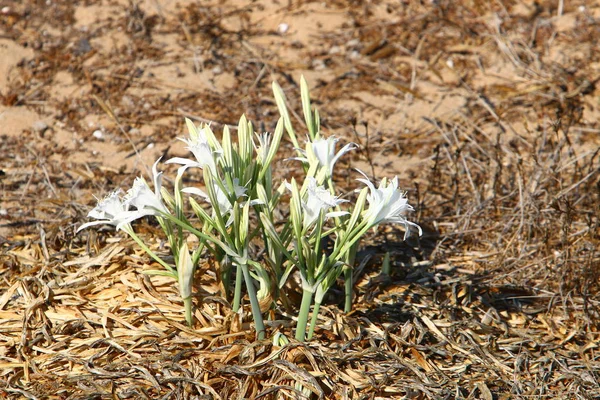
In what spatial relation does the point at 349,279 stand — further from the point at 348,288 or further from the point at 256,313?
the point at 256,313

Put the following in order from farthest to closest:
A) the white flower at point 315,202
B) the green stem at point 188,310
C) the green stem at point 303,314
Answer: the green stem at point 188,310
the green stem at point 303,314
the white flower at point 315,202

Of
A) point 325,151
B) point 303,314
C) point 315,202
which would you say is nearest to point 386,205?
point 315,202

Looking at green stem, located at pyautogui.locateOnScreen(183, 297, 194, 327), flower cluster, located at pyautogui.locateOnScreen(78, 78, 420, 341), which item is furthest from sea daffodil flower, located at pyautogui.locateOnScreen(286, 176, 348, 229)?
green stem, located at pyautogui.locateOnScreen(183, 297, 194, 327)

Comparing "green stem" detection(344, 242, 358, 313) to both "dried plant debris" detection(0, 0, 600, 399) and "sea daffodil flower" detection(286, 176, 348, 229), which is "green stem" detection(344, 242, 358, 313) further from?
"sea daffodil flower" detection(286, 176, 348, 229)

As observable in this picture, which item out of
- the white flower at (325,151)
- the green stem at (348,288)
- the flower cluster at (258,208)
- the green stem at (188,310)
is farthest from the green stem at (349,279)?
the green stem at (188,310)

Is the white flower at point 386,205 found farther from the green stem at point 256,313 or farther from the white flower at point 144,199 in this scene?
the white flower at point 144,199

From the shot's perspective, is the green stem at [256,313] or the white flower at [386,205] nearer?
the white flower at [386,205]
